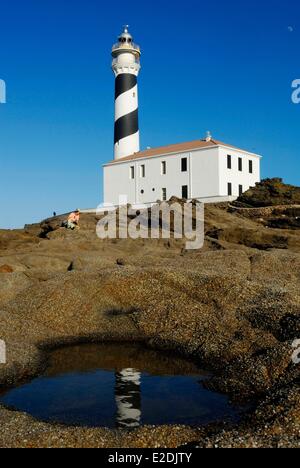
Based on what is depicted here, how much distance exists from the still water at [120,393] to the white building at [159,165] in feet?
109

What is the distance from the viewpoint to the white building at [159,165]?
4766 cm

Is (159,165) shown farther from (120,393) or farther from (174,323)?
(120,393)

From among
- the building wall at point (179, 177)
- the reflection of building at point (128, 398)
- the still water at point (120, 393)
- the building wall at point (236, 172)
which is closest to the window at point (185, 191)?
the building wall at point (179, 177)

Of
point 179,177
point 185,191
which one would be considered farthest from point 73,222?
point 179,177

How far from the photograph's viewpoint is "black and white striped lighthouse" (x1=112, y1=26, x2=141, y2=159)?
56.1m

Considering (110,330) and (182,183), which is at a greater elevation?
(182,183)

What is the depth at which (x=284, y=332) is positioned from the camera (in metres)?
12.9

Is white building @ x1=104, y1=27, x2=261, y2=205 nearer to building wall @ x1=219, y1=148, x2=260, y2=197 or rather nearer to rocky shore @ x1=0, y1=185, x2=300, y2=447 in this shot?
building wall @ x1=219, y1=148, x2=260, y2=197

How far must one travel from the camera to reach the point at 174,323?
14.8 m

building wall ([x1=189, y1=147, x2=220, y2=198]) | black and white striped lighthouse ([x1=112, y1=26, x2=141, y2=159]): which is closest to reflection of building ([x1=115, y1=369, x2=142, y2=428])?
building wall ([x1=189, y1=147, x2=220, y2=198])

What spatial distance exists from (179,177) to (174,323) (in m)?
36.3

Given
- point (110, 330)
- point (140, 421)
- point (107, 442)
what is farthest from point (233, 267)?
point (107, 442)
